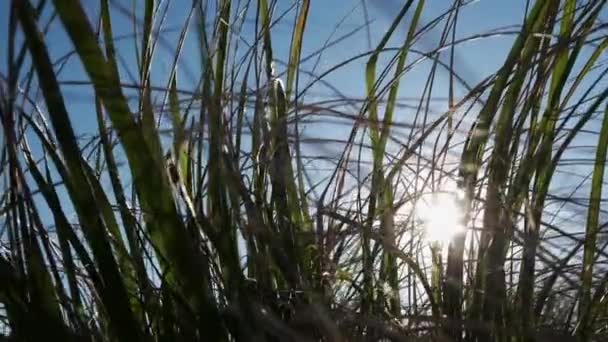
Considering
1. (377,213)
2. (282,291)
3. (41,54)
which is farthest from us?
(377,213)

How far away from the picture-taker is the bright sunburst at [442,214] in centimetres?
67

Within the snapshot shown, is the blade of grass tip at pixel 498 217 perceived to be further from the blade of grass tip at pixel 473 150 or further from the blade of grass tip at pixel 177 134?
the blade of grass tip at pixel 177 134

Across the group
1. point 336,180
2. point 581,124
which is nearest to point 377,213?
point 336,180

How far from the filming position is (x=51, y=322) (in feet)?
1.76

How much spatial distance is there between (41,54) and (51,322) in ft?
0.55

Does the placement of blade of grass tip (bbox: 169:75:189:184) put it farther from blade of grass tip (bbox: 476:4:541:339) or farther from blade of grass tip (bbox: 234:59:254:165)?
blade of grass tip (bbox: 476:4:541:339)

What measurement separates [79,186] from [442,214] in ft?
1.01

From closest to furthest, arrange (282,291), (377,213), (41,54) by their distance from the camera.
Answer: (41,54) → (282,291) → (377,213)

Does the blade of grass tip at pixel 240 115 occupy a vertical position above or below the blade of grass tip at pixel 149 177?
above

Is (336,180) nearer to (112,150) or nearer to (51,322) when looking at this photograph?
(112,150)

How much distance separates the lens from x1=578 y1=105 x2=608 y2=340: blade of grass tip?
0.65 metres

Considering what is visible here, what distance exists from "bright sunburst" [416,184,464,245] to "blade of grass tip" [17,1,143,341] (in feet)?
0.79

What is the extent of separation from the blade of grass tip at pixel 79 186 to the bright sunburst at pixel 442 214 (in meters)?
0.24

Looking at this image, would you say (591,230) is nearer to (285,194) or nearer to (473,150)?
(473,150)
